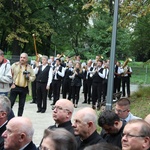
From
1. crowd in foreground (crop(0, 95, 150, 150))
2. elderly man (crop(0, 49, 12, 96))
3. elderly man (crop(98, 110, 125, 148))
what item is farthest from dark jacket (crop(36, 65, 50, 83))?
elderly man (crop(98, 110, 125, 148))

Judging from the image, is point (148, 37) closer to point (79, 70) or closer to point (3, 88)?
point (79, 70)

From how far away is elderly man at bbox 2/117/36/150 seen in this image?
12.9 feet

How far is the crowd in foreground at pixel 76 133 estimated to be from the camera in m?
2.88

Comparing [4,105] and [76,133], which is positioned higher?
[4,105]

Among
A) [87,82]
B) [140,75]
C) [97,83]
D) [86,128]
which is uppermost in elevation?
[86,128]

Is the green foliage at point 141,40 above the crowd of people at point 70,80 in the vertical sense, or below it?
above

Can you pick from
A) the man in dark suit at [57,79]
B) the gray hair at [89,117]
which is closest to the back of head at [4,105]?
the gray hair at [89,117]

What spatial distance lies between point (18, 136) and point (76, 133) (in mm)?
880

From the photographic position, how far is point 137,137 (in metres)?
3.50

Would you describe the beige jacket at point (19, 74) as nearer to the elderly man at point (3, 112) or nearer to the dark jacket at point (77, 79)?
the elderly man at point (3, 112)

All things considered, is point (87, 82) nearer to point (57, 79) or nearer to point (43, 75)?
point (57, 79)

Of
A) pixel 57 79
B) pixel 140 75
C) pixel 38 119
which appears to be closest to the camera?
pixel 38 119

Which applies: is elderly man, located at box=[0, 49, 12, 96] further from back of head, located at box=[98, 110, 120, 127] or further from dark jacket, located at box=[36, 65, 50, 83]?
back of head, located at box=[98, 110, 120, 127]

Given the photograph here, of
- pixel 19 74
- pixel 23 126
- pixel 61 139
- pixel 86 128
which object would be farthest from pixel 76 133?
pixel 19 74
